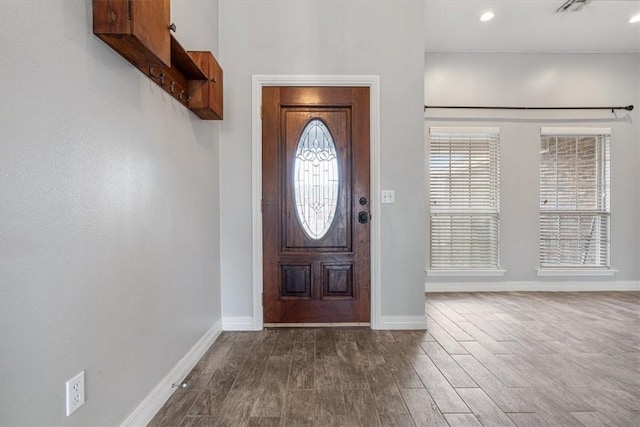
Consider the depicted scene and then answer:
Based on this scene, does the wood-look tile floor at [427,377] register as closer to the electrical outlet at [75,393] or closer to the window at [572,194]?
the electrical outlet at [75,393]

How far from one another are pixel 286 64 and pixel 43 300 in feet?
7.76

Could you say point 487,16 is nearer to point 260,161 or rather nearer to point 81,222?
point 260,161

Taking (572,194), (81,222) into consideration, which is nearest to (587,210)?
(572,194)

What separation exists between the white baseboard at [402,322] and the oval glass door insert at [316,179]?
0.90 metres

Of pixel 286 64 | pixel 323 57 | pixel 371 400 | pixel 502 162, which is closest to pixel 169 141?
pixel 286 64

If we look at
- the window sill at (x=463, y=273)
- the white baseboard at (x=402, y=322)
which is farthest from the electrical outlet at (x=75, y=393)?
the window sill at (x=463, y=273)

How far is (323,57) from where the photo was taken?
263 centimetres

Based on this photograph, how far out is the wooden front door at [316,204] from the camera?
2646 mm

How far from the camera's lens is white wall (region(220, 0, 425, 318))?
2621 millimetres

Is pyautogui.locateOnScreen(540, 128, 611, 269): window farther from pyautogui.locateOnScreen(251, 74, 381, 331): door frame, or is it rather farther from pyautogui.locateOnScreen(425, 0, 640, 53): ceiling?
pyautogui.locateOnScreen(251, 74, 381, 331): door frame

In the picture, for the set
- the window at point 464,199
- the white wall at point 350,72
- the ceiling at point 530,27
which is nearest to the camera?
the white wall at point 350,72

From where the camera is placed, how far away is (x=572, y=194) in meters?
3.94

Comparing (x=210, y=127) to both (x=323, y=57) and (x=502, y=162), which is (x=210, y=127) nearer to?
(x=323, y=57)

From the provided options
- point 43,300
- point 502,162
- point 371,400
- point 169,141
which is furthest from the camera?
point 502,162
